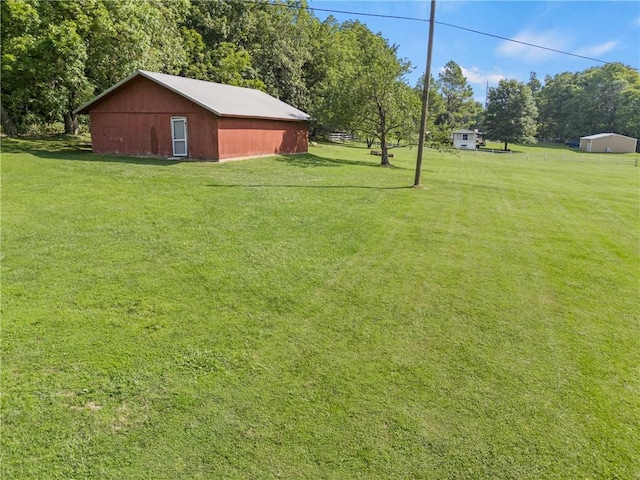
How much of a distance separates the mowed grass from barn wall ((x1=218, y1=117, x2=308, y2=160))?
9.16 metres

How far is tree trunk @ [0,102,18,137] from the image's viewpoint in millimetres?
19469

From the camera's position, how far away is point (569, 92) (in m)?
74.8

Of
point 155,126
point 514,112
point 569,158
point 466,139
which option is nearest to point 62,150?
point 155,126

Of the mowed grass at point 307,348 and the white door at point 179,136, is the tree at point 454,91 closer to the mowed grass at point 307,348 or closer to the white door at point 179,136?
the white door at point 179,136

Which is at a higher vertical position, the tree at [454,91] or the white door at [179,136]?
the tree at [454,91]

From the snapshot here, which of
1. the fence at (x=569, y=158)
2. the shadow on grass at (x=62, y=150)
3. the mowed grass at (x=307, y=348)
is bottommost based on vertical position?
the mowed grass at (x=307, y=348)

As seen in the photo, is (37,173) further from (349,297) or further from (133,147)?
(349,297)

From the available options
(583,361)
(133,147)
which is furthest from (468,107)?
(583,361)

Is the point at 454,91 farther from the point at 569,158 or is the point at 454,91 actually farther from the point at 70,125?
the point at 70,125

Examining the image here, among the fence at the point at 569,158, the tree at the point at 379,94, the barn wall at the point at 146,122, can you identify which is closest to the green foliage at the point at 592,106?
the fence at the point at 569,158

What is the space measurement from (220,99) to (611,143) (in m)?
62.1

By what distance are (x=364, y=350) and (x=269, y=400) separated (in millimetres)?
1142

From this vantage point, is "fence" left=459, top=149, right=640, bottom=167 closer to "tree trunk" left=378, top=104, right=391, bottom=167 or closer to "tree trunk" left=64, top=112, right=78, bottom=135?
"tree trunk" left=378, top=104, right=391, bottom=167

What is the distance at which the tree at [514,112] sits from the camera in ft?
188
